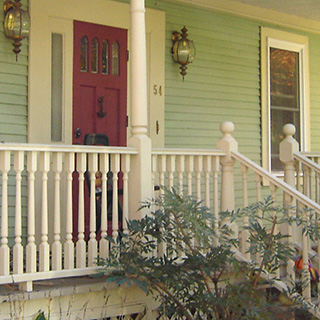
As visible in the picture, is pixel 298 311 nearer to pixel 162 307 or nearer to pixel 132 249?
pixel 162 307

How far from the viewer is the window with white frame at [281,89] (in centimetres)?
801

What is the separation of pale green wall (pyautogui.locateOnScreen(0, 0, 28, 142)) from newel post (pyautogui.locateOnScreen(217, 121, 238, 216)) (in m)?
2.05

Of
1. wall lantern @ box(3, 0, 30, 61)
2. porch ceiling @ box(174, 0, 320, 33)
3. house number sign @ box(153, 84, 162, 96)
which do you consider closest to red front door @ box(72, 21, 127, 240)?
house number sign @ box(153, 84, 162, 96)

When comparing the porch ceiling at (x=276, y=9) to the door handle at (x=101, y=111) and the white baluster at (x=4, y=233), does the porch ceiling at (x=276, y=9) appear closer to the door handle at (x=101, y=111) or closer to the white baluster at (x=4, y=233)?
the door handle at (x=101, y=111)

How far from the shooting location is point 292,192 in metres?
4.69

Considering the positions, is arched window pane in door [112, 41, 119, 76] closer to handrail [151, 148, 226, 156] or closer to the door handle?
the door handle

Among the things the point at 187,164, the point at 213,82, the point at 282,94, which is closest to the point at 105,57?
the point at 213,82

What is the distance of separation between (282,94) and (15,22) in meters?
4.22

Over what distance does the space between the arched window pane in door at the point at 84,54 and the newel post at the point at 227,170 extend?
191 cm

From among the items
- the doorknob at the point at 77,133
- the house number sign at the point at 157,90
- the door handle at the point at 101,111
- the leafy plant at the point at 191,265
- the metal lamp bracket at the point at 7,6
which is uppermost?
the metal lamp bracket at the point at 7,6

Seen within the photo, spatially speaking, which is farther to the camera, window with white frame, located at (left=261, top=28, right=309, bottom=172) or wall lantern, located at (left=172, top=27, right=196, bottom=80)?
window with white frame, located at (left=261, top=28, right=309, bottom=172)

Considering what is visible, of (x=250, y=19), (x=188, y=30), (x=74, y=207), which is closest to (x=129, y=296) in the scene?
(x=74, y=207)

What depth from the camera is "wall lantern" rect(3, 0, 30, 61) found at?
555 centimetres

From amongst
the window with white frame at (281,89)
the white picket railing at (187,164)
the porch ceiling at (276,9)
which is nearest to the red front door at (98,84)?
the porch ceiling at (276,9)
